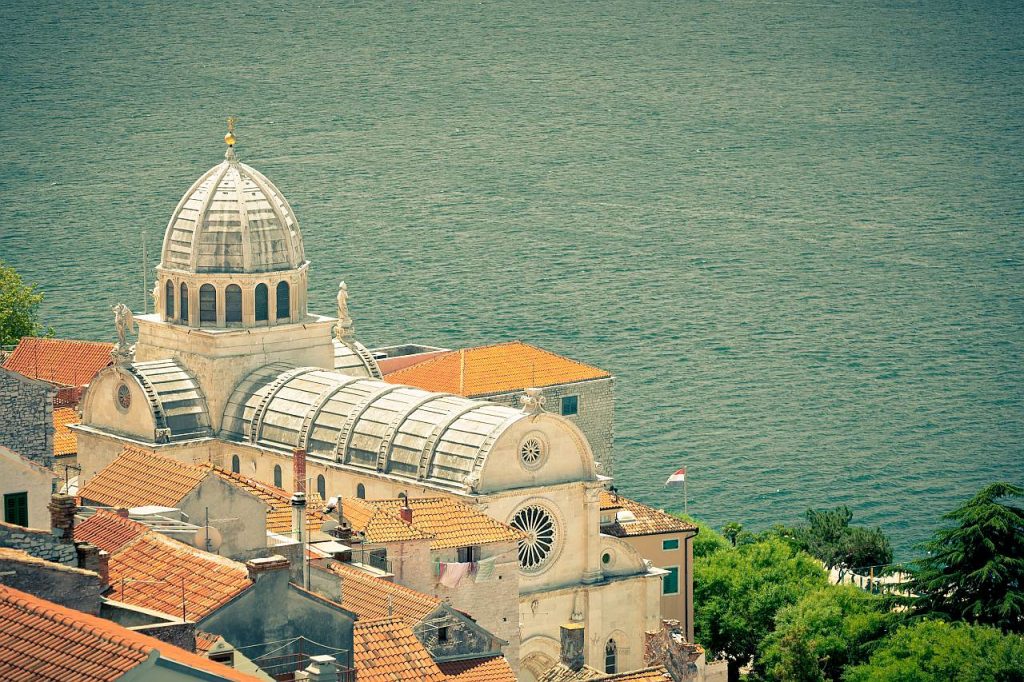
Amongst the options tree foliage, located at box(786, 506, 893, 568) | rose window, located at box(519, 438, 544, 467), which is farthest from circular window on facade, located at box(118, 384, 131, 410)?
tree foliage, located at box(786, 506, 893, 568)

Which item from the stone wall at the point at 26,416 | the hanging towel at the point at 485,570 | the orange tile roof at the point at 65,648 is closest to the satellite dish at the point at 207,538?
the stone wall at the point at 26,416

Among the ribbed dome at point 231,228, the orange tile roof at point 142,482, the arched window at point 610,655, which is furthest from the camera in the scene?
the ribbed dome at point 231,228

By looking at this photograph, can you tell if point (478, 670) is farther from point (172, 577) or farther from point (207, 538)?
point (172, 577)

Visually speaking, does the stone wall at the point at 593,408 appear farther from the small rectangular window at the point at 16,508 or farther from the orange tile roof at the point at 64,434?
the small rectangular window at the point at 16,508

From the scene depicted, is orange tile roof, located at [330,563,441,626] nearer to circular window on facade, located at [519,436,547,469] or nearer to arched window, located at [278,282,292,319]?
circular window on facade, located at [519,436,547,469]

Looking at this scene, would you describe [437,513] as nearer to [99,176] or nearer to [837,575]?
[837,575]

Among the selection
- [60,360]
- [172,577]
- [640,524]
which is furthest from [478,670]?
[60,360]
